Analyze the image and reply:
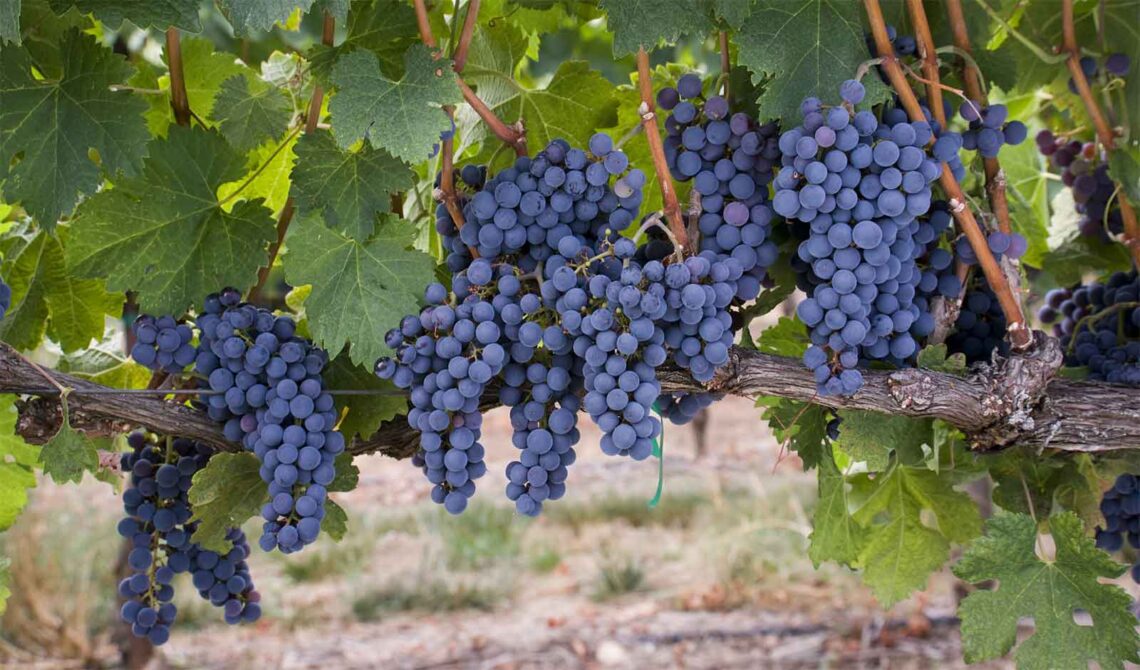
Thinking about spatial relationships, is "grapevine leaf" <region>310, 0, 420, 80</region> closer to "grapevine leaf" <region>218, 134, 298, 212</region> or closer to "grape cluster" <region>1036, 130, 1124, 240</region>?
"grapevine leaf" <region>218, 134, 298, 212</region>

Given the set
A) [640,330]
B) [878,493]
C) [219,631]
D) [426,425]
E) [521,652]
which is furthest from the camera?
[219,631]

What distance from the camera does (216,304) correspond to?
139 centimetres

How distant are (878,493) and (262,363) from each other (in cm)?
105

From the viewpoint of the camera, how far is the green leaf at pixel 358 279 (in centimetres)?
125

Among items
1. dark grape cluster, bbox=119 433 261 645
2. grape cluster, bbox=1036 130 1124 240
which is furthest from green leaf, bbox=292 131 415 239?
grape cluster, bbox=1036 130 1124 240

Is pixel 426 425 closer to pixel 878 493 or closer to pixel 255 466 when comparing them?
pixel 255 466

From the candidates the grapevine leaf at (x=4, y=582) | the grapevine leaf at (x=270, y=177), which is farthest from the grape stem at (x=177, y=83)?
the grapevine leaf at (x=4, y=582)

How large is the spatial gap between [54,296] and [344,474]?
602mm

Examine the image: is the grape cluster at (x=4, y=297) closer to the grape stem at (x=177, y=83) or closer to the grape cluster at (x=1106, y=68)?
the grape stem at (x=177, y=83)

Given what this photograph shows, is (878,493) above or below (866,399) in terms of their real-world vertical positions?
below

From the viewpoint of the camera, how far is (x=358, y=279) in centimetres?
127

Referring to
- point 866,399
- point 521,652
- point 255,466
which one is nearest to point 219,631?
point 521,652

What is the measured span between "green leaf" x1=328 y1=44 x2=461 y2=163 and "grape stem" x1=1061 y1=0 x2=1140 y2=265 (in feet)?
3.28

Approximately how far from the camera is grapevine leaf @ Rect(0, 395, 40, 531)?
4.31 ft
